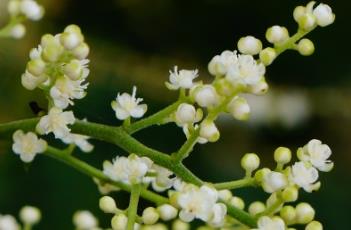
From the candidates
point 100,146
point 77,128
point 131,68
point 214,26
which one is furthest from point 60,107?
point 214,26

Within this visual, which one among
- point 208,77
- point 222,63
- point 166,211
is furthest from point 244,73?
point 208,77

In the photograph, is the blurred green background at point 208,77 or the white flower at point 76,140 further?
the blurred green background at point 208,77

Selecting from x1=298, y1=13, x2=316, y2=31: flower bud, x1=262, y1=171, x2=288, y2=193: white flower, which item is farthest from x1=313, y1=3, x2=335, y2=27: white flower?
x1=262, y1=171, x2=288, y2=193: white flower

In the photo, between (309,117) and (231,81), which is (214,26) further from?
(231,81)

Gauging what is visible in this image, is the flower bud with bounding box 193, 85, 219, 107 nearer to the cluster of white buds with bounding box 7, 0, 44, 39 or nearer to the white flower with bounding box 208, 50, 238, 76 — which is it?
the white flower with bounding box 208, 50, 238, 76

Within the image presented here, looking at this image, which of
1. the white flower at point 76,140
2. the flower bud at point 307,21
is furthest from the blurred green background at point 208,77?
the flower bud at point 307,21

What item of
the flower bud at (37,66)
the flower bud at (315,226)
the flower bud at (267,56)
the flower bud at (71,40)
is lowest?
the flower bud at (315,226)

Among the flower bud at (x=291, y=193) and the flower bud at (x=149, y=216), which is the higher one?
the flower bud at (x=291, y=193)

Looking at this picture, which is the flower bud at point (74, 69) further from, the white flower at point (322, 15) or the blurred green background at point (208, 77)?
the blurred green background at point (208, 77)
